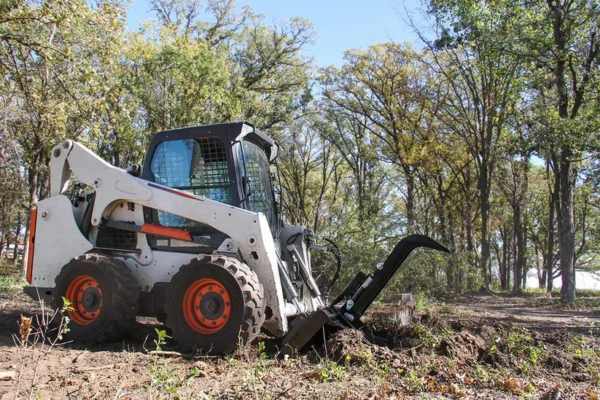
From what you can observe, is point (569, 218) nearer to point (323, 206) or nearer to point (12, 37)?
point (12, 37)

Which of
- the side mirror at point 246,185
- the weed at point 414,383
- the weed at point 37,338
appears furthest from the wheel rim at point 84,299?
the weed at point 414,383

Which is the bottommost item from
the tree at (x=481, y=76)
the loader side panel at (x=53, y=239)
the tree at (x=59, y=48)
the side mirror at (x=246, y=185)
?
the loader side panel at (x=53, y=239)

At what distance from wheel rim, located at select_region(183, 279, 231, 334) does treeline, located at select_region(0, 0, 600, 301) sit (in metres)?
6.25

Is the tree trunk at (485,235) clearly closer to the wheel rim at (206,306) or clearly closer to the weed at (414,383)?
the wheel rim at (206,306)

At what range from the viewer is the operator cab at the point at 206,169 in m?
6.20

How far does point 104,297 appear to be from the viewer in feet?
19.4

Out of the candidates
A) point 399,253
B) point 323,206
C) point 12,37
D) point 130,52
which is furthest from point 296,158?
point 399,253

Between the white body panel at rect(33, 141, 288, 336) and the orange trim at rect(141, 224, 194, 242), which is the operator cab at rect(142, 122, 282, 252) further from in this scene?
the white body panel at rect(33, 141, 288, 336)

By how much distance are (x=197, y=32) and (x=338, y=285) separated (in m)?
19.5

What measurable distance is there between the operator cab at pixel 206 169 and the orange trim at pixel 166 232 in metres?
0.07

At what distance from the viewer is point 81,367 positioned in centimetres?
485

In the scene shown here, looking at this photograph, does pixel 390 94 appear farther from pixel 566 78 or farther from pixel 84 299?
pixel 84 299

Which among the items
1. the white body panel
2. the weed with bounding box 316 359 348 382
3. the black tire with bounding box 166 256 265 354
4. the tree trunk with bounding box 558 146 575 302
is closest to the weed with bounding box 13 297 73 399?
the white body panel

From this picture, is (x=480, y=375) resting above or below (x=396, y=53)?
below
